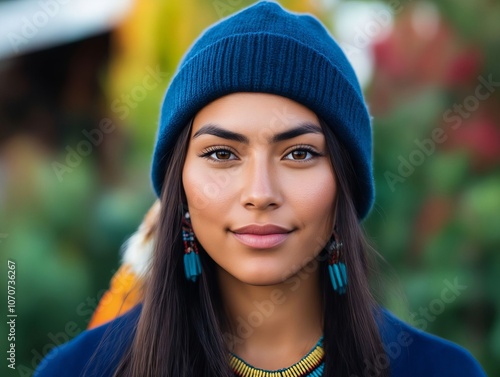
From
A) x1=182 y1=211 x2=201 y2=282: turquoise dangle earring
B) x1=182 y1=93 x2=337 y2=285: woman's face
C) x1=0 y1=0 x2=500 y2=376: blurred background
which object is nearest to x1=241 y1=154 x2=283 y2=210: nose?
x1=182 y1=93 x2=337 y2=285: woman's face

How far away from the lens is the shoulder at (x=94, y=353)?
6.68ft

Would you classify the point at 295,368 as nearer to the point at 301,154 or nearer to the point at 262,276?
the point at 262,276

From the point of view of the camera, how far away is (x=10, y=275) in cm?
300

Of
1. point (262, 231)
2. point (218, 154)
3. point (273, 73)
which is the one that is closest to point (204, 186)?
point (218, 154)

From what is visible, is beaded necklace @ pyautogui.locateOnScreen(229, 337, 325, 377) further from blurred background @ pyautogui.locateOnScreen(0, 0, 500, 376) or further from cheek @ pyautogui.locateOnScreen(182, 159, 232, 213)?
blurred background @ pyautogui.locateOnScreen(0, 0, 500, 376)

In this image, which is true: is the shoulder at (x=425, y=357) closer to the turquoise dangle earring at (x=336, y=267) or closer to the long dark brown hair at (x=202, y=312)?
the long dark brown hair at (x=202, y=312)

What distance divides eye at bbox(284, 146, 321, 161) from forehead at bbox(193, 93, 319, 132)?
0.07 metres

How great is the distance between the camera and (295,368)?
1.97 meters

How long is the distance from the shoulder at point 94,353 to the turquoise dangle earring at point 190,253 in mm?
253

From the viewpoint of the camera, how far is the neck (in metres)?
2.01

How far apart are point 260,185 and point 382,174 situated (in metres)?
1.25

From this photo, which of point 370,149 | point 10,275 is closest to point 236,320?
point 370,149

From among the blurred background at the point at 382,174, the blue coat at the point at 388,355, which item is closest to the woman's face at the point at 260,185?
the blue coat at the point at 388,355

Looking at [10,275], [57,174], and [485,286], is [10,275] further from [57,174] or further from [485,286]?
[485,286]
